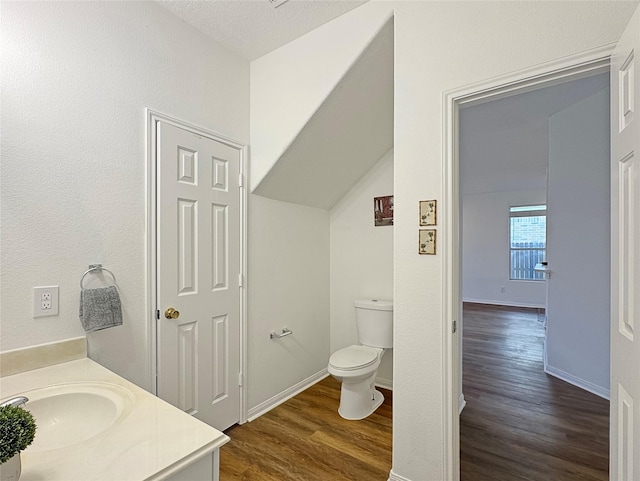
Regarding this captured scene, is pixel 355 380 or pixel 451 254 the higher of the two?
pixel 451 254

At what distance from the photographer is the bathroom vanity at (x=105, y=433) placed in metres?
0.74

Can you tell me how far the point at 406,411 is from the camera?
167 centimetres

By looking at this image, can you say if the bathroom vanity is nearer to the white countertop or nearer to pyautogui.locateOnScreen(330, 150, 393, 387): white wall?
the white countertop

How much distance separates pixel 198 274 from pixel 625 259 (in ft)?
6.72

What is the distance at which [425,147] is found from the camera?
162 centimetres

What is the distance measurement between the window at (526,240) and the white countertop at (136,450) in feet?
24.3

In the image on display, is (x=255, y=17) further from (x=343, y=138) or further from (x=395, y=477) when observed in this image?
(x=395, y=477)

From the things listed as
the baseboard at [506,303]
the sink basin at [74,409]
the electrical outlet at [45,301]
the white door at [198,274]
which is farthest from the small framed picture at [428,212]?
the baseboard at [506,303]

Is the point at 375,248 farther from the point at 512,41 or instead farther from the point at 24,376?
the point at 24,376

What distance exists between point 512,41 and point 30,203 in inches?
87.5

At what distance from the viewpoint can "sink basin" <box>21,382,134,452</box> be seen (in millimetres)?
1043

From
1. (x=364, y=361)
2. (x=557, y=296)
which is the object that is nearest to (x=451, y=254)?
(x=364, y=361)

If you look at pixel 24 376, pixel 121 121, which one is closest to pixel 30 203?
pixel 121 121

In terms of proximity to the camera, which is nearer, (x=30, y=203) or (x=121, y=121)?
(x=30, y=203)
